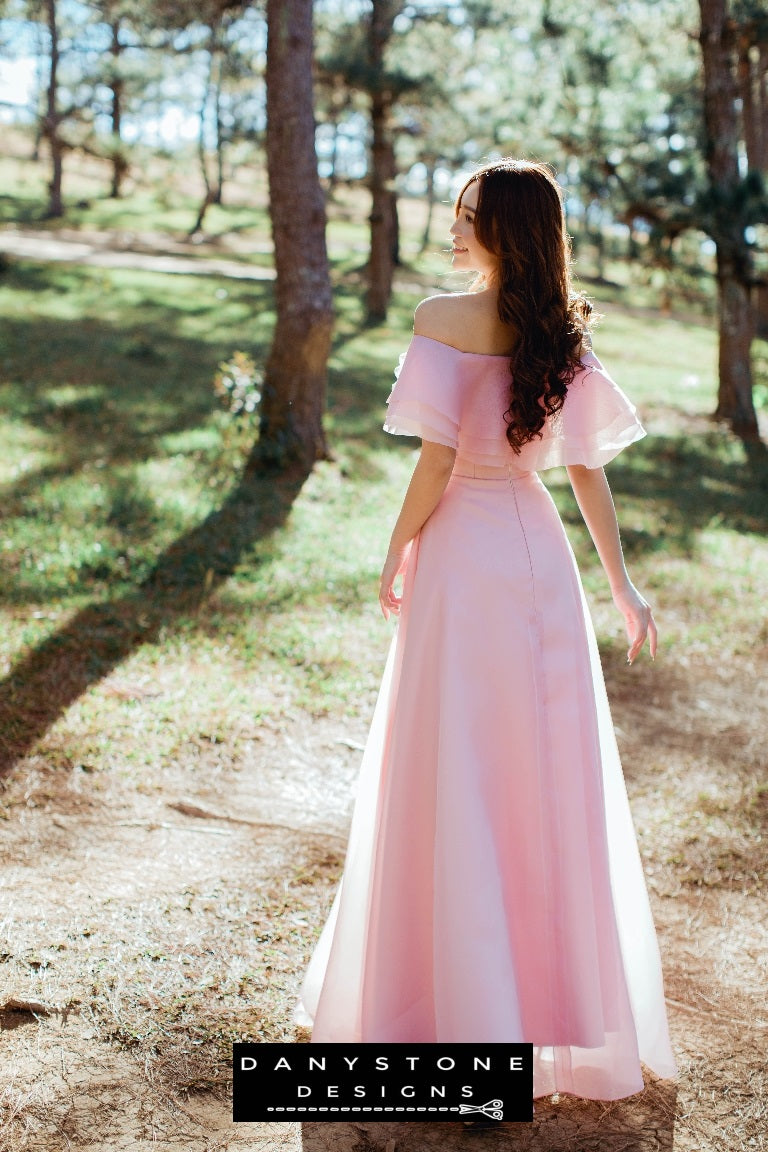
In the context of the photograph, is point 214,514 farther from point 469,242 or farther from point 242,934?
point 469,242

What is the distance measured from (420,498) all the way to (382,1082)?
140 cm

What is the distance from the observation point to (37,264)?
64.1 ft

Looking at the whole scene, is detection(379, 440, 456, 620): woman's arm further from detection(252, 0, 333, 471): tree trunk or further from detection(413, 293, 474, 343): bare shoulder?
detection(252, 0, 333, 471): tree trunk

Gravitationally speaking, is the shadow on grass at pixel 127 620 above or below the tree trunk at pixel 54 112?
below

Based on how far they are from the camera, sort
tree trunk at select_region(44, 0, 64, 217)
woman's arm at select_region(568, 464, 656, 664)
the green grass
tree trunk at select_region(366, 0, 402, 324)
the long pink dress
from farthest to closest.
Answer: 1. tree trunk at select_region(366, 0, 402, 324)
2. tree trunk at select_region(44, 0, 64, 217)
3. the green grass
4. woman's arm at select_region(568, 464, 656, 664)
5. the long pink dress

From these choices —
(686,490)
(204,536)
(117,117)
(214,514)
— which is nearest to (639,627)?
(204,536)

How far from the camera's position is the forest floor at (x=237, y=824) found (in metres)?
2.60

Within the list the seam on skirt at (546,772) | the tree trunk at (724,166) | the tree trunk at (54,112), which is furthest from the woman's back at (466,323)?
the tree trunk at (724,166)

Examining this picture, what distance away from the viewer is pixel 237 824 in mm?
3941

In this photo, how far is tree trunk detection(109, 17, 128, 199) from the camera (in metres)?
13.6

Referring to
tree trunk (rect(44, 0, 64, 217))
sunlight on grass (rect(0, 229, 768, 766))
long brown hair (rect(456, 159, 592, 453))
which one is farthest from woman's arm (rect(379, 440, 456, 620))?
tree trunk (rect(44, 0, 64, 217))

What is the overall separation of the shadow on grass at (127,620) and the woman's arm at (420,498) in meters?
2.24

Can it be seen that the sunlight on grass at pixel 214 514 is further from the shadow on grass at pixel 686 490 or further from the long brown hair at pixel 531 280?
the long brown hair at pixel 531 280

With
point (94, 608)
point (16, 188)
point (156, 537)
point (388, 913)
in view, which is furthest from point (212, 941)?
point (16, 188)
